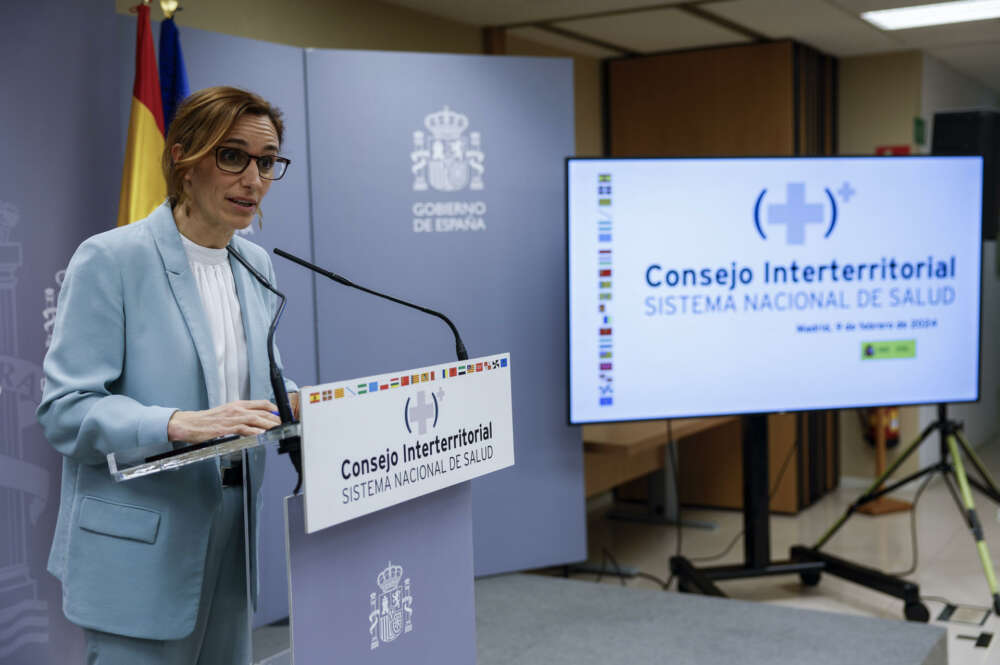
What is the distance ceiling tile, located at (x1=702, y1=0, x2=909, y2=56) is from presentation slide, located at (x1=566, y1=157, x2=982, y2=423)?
1.13 metres

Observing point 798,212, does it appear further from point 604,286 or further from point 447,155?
point 447,155

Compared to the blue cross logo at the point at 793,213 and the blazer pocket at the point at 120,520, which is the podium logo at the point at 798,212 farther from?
the blazer pocket at the point at 120,520

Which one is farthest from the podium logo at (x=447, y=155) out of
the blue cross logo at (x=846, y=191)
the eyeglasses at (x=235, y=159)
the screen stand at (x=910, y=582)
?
the screen stand at (x=910, y=582)

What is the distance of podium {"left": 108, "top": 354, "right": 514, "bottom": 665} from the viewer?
1322 millimetres

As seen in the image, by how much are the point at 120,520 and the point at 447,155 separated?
1988mm

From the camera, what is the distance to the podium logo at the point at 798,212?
128 inches

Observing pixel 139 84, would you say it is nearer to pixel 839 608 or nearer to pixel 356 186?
pixel 356 186

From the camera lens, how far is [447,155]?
320 cm

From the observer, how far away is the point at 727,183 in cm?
324

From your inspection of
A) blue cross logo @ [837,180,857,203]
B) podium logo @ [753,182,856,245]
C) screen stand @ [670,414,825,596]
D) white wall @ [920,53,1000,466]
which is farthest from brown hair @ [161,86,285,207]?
white wall @ [920,53,1000,466]

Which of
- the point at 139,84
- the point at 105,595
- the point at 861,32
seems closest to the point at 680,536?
the point at 861,32

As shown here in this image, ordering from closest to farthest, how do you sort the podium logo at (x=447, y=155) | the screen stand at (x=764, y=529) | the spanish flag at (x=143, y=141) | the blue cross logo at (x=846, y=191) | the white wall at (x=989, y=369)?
the spanish flag at (x=143, y=141)
the podium logo at (x=447, y=155)
the blue cross logo at (x=846, y=191)
the screen stand at (x=764, y=529)
the white wall at (x=989, y=369)

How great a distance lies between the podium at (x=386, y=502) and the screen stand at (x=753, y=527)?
199 cm

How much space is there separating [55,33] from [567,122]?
1.69m
